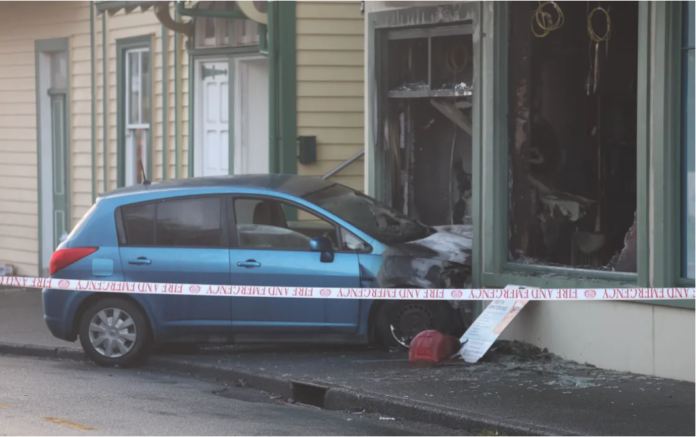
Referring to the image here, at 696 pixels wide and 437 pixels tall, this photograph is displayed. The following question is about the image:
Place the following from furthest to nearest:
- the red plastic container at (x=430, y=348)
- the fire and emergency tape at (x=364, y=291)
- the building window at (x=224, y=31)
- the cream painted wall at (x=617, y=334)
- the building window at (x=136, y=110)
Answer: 1. the building window at (x=136, y=110)
2. the building window at (x=224, y=31)
3. the red plastic container at (x=430, y=348)
4. the cream painted wall at (x=617, y=334)
5. the fire and emergency tape at (x=364, y=291)

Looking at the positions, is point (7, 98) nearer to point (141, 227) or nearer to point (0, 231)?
point (0, 231)

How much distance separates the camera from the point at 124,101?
17.0 metres

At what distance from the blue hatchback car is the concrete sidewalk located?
0.95 ft

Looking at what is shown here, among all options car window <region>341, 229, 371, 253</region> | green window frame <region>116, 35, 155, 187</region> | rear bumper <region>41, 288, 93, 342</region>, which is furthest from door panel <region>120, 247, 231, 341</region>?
green window frame <region>116, 35, 155, 187</region>

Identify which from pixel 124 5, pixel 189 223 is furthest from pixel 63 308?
pixel 124 5

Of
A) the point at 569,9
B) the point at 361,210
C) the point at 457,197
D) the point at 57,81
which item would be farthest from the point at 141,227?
the point at 57,81

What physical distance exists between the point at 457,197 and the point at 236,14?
392 centimetres

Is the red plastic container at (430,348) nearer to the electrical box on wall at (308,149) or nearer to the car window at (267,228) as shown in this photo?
the car window at (267,228)

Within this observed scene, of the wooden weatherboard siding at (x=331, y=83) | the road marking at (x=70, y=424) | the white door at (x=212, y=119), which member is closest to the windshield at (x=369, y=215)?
the wooden weatherboard siding at (x=331, y=83)

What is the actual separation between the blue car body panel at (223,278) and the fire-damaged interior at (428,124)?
2065 mm

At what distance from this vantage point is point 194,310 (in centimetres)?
1075

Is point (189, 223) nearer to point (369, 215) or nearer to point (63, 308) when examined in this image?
point (63, 308)

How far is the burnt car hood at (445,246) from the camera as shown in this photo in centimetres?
1085

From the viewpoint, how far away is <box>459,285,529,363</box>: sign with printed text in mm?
Answer: 10258
